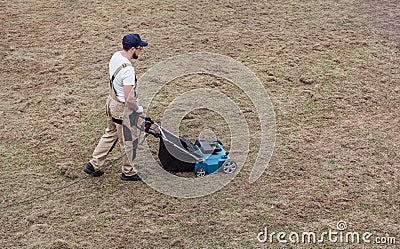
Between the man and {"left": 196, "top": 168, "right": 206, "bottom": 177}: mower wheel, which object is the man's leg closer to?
the man

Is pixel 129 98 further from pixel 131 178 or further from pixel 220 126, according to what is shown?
pixel 220 126

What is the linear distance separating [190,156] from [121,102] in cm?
100

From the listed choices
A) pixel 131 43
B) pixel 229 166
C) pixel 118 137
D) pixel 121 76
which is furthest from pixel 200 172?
pixel 131 43

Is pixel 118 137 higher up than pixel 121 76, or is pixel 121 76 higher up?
pixel 121 76

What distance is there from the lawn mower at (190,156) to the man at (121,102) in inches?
11.9

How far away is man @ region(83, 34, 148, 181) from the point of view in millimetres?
5660

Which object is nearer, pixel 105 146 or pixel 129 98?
pixel 129 98

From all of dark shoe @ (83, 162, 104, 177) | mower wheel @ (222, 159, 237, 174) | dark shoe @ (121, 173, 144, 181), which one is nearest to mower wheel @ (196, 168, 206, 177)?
mower wheel @ (222, 159, 237, 174)

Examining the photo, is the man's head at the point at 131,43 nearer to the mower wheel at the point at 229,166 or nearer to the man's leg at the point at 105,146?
the man's leg at the point at 105,146

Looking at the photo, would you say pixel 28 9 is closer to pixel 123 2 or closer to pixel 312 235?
pixel 123 2

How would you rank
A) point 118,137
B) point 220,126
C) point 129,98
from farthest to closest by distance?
point 220,126 → point 118,137 → point 129,98

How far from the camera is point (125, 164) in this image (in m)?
6.14

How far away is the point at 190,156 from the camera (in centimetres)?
610

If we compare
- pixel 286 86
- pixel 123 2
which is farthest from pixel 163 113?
pixel 123 2
